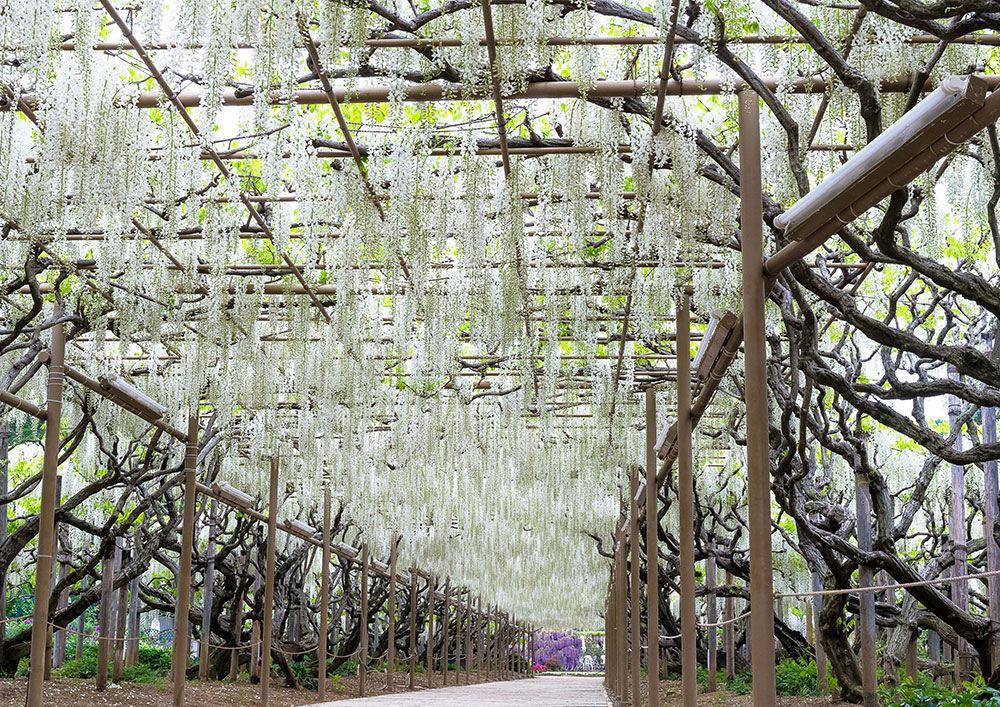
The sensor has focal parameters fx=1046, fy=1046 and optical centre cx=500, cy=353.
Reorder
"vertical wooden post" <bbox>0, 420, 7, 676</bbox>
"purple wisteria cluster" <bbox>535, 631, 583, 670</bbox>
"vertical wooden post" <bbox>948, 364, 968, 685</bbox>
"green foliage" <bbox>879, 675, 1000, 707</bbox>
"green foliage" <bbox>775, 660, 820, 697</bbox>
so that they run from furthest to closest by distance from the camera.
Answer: "purple wisteria cluster" <bbox>535, 631, 583, 670</bbox> < "green foliage" <bbox>775, 660, 820, 697</bbox> < "vertical wooden post" <bbox>0, 420, 7, 676</bbox> < "vertical wooden post" <bbox>948, 364, 968, 685</bbox> < "green foliage" <bbox>879, 675, 1000, 707</bbox>

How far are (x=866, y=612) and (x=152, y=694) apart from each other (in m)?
7.14

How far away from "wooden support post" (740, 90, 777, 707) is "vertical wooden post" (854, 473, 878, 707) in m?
4.32

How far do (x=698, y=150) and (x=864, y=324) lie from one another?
5.54 ft

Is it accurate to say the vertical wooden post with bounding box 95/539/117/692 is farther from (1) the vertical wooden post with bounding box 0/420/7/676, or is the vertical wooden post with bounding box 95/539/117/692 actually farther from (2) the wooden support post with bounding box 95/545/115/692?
(1) the vertical wooden post with bounding box 0/420/7/676

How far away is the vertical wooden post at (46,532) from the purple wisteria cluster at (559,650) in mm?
50781

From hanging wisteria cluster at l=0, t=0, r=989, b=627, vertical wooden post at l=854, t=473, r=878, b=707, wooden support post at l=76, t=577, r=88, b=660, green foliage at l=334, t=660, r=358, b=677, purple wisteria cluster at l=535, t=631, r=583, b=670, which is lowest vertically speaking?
purple wisteria cluster at l=535, t=631, r=583, b=670

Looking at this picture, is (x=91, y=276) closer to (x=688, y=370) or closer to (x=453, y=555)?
(x=688, y=370)

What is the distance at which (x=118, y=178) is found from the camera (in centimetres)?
613

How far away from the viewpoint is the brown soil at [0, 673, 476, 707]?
9.02 metres

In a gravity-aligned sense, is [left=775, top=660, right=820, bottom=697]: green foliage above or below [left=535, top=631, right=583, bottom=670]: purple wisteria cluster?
above

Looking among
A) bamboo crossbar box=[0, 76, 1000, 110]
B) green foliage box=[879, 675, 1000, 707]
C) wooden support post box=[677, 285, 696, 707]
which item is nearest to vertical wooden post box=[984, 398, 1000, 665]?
green foliage box=[879, 675, 1000, 707]

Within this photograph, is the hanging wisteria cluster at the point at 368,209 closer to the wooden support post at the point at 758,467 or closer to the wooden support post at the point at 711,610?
the wooden support post at the point at 758,467

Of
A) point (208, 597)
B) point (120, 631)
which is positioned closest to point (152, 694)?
point (120, 631)

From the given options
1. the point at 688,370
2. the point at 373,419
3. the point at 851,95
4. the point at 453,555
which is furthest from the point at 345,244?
the point at 453,555
